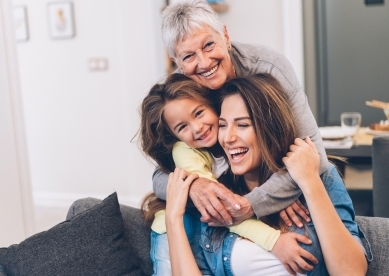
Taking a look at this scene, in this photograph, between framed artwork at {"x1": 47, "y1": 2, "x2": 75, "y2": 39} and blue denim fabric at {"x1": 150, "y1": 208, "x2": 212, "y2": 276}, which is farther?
framed artwork at {"x1": 47, "y1": 2, "x2": 75, "y2": 39}

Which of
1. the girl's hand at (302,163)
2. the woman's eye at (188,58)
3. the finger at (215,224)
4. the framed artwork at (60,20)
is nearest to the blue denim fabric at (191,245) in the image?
the finger at (215,224)

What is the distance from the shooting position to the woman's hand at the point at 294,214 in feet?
5.15

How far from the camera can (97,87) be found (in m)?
4.46

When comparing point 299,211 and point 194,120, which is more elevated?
point 194,120

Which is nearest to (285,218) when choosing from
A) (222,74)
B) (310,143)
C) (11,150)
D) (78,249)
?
(310,143)

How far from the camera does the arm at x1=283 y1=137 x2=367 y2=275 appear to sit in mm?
1467

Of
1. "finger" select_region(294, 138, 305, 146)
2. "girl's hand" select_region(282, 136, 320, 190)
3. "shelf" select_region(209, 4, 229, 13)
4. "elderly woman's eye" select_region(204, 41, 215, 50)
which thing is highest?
"shelf" select_region(209, 4, 229, 13)

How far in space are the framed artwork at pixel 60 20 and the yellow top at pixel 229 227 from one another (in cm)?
297

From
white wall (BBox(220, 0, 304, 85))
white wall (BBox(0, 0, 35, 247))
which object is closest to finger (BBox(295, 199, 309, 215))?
white wall (BBox(0, 0, 35, 247))

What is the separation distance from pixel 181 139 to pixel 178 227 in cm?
29

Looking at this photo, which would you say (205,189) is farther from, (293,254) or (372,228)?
(372,228)

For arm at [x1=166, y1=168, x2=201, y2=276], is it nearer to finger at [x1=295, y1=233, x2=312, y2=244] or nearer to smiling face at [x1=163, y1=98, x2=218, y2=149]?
smiling face at [x1=163, y1=98, x2=218, y2=149]

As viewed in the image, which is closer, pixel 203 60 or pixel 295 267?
pixel 295 267

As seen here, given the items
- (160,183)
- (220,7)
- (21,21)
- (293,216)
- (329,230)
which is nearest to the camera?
(329,230)
